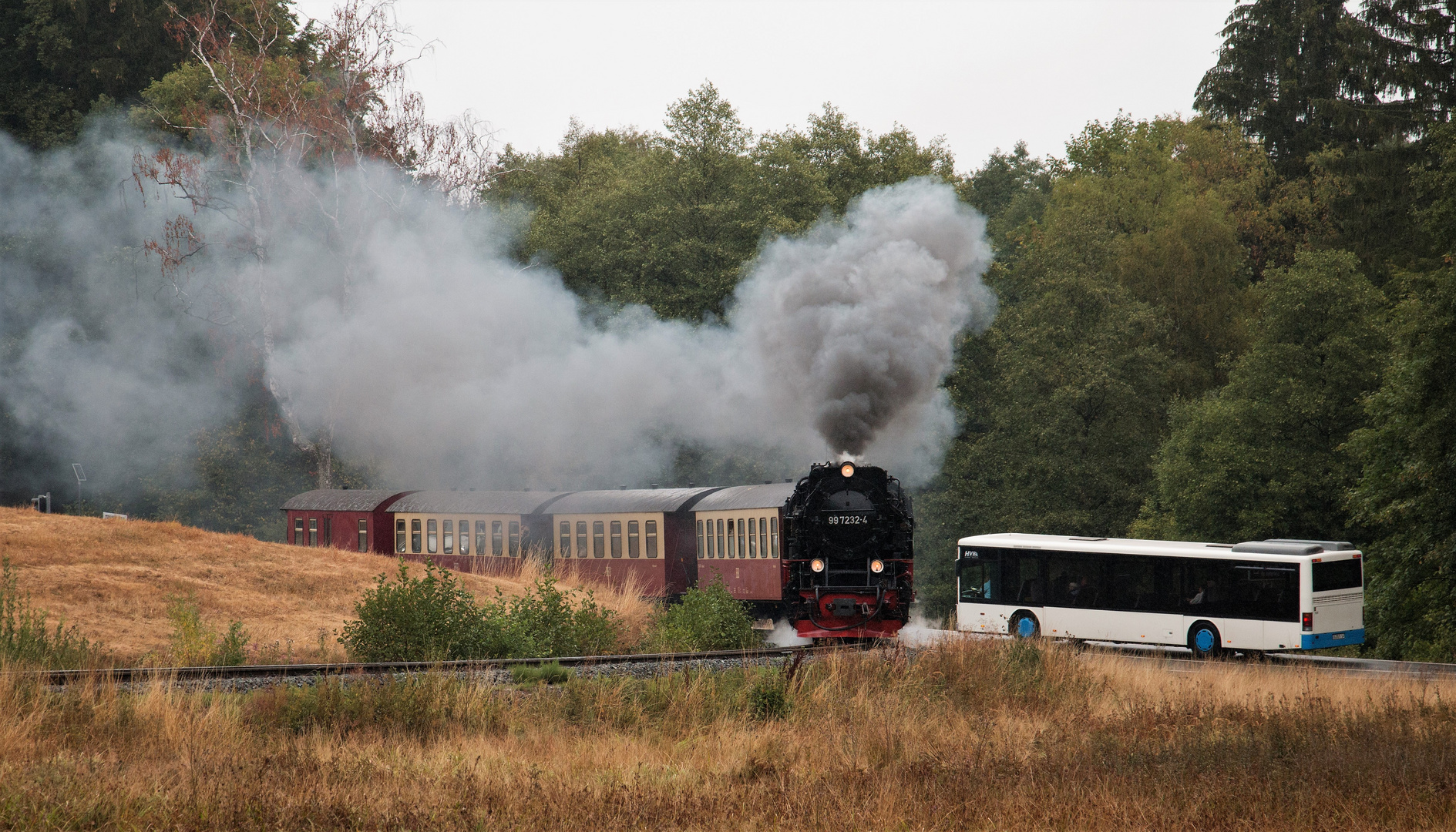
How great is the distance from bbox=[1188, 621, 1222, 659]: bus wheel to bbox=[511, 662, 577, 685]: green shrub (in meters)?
12.0

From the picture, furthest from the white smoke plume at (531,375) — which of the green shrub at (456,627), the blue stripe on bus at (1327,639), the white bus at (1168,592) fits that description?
the blue stripe on bus at (1327,639)

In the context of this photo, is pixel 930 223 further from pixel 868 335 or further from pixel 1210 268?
pixel 1210 268

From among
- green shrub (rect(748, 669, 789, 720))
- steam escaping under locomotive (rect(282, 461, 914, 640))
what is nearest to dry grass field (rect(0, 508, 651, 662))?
steam escaping under locomotive (rect(282, 461, 914, 640))

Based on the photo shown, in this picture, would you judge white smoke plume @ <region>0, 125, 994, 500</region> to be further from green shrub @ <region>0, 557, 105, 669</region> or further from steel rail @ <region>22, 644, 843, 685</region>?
green shrub @ <region>0, 557, 105, 669</region>

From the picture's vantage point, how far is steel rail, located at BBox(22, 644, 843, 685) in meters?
11.6

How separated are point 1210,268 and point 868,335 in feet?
73.7

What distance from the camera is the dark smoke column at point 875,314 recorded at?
22.1 metres

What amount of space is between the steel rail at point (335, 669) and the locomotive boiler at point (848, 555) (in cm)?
202

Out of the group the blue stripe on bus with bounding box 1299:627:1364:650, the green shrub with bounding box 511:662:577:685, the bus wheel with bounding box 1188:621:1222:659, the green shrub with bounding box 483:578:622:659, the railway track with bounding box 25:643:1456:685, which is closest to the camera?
the railway track with bounding box 25:643:1456:685

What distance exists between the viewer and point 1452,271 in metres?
20.6

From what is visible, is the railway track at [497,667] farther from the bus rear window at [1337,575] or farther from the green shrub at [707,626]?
the bus rear window at [1337,575]

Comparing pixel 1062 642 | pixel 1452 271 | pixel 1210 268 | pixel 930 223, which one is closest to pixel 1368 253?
pixel 1210 268

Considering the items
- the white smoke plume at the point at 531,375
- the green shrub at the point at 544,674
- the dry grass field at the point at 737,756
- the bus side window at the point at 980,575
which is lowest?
the bus side window at the point at 980,575

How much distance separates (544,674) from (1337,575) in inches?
545
